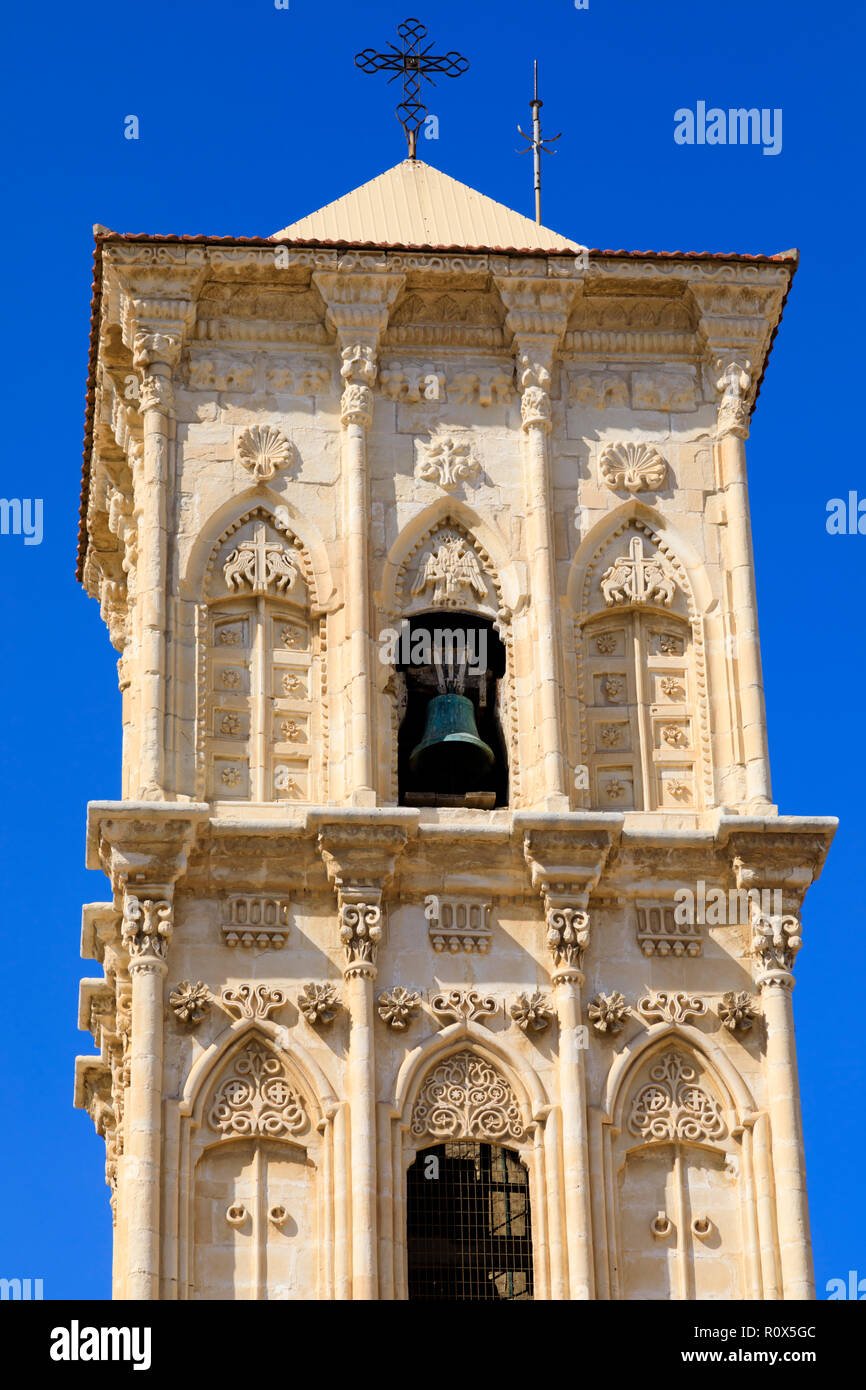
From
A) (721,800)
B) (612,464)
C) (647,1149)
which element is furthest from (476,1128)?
(612,464)

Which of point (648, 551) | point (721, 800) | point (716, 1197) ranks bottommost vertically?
point (716, 1197)

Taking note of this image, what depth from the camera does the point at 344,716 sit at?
3806 centimetres

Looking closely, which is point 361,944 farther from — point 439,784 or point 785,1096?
point 785,1096

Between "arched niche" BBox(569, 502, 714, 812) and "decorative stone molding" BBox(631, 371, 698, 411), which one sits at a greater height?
"decorative stone molding" BBox(631, 371, 698, 411)

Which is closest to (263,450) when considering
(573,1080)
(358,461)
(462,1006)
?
(358,461)

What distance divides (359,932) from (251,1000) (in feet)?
3.66

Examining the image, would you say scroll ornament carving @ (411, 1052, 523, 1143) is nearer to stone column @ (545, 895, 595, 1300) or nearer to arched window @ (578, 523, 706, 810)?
stone column @ (545, 895, 595, 1300)

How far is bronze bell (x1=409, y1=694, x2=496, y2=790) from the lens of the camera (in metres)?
38.1

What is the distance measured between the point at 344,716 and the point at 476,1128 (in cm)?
414

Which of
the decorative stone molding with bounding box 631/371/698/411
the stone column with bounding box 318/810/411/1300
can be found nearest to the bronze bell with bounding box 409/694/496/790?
the stone column with bounding box 318/810/411/1300

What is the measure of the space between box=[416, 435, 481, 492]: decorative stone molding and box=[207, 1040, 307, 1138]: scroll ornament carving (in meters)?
6.00

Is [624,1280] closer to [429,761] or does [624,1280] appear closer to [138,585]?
[429,761]

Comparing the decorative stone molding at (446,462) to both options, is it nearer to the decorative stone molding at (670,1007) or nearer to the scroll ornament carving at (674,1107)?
the decorative stone molding at (670,1007)
